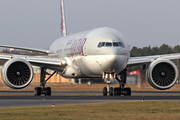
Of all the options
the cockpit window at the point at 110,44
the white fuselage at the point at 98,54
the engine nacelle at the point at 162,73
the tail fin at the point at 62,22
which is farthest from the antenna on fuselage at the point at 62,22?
the cockpit window at the point at 110,44

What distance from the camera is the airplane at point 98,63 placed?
27.0m

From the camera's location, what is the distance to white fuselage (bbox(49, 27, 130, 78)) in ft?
87.4

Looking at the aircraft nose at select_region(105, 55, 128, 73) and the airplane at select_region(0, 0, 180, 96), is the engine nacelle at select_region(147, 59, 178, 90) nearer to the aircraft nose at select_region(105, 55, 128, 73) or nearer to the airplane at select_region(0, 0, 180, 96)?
the airplane at select_region(0, 0, 180, 96)

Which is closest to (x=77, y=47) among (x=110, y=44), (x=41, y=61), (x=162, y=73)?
(x=41, y=61)

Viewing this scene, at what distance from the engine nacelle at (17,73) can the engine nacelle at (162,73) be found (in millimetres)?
8636

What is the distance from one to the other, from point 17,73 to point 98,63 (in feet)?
19.6

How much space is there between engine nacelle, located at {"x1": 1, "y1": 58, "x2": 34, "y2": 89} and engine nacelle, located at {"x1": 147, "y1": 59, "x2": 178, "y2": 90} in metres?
8.64

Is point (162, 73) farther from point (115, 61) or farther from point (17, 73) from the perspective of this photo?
point (17, 73)

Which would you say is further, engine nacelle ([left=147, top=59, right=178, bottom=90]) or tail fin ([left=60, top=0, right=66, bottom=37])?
tail fin ([left=60, top=0, right=66, bottom=37])

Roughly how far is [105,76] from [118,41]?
2.62m

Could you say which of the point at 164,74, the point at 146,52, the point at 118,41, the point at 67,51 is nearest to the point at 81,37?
the point at 67,51

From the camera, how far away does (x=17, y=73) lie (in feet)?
93.8

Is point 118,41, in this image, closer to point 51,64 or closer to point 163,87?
point 163,87

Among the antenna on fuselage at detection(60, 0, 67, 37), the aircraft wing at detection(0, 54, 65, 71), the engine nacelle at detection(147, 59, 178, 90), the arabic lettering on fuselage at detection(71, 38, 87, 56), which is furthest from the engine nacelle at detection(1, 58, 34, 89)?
the antenna on fuselage at detection(60, 0, 67, 37)
